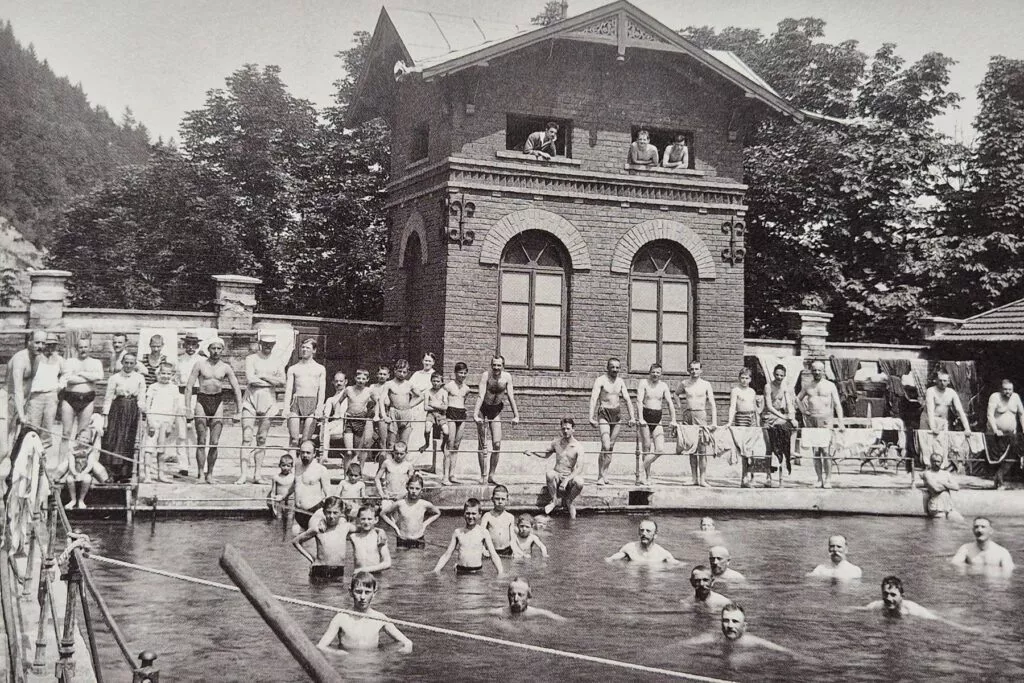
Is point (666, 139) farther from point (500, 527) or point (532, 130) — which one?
point (500, 527)

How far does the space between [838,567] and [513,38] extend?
931 centimetres

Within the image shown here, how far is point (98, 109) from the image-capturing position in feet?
41.9

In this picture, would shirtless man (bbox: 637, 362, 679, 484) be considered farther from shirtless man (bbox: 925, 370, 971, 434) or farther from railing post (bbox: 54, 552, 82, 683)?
railing post (bbox: 54, 552, 82, 683)

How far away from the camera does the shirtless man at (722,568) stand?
1046 cm

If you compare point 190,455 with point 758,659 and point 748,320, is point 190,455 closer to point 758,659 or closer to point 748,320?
point 758,659

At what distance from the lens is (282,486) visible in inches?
474

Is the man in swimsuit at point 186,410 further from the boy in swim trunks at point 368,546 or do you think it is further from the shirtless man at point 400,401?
the boy in swim trunks at point 368,546

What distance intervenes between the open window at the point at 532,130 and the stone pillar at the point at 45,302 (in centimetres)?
783


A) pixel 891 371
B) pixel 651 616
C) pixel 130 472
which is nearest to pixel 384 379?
pixel 130 472

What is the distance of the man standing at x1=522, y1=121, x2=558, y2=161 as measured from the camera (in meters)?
16.6

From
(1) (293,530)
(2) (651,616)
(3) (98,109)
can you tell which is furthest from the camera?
(3) (98,109)

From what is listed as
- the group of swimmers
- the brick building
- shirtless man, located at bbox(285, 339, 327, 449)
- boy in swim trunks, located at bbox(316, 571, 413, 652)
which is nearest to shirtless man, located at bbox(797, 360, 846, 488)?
the group of swimmers

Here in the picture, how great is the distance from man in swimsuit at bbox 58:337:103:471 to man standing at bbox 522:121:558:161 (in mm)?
7798

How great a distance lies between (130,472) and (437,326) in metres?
6.06
